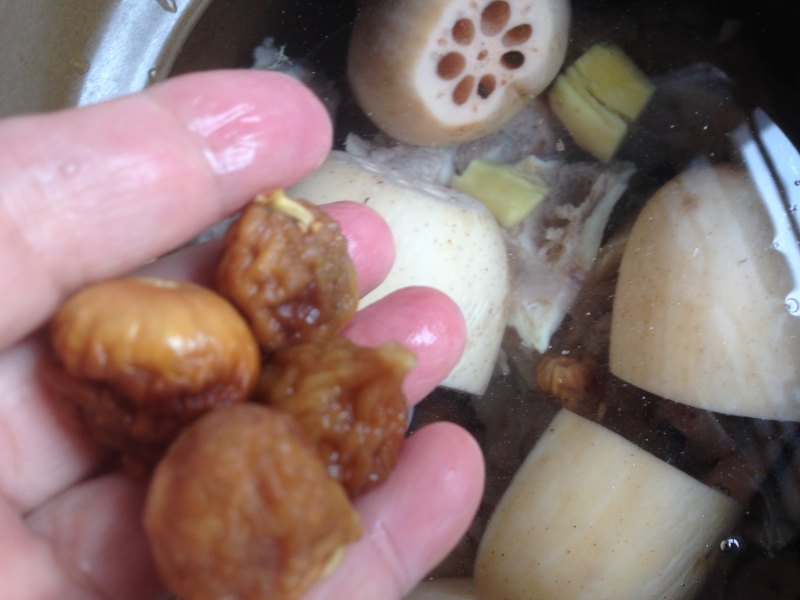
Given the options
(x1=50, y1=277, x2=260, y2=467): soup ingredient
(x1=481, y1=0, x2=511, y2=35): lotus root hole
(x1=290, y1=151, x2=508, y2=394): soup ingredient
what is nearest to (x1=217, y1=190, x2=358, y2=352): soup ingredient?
(x1=50, y1=277, x2=260, y2=467): soup ingredient

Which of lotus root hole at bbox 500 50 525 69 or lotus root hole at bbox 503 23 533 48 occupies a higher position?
lotus root hole at bbox 503 23 533 48

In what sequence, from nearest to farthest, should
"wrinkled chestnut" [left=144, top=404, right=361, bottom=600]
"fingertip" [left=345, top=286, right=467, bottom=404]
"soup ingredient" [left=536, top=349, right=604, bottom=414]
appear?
"wrinkled chestnut" [left=144, top=404, right=361, bottom=600]
"fingertip" [left=345, top=286, right=467, bottom=404]
"soup ingredient" [left=536, top=349, right=604, bottom=414]

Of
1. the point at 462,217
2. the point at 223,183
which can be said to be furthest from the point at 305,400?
the point at 462,217

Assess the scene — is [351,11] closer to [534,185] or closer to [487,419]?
[534,185]

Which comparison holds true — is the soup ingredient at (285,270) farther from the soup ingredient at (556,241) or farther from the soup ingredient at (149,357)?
the soup ingredient at (556,241)

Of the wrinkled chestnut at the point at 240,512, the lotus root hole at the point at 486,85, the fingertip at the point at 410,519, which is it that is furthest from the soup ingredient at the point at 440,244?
the wrinkled chestnut at the point at 240,512

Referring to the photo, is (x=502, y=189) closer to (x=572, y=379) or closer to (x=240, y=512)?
(x=572, y=379)

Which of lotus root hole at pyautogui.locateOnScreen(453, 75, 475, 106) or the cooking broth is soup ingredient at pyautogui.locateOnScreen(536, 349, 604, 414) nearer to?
the cooking broth
